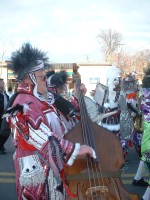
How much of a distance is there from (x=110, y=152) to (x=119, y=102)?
4.24 m

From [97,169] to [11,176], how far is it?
4.02 m

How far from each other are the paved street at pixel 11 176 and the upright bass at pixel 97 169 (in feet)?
8.81

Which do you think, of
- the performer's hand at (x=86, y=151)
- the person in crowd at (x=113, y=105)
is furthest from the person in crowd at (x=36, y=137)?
the person in crowd at (x=113, y=105)

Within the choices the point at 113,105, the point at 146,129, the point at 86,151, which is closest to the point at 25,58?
the point at 86,151

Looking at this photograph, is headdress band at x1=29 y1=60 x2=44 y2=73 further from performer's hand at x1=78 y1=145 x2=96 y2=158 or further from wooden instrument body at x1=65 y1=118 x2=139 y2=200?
performer's hand at x1=78 y1=145 x2=96 y2=158

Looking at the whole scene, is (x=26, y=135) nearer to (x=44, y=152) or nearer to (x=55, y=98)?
(x=44, y=152)

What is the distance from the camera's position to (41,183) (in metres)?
2.71

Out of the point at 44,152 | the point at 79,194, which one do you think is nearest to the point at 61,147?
the point at 44,152

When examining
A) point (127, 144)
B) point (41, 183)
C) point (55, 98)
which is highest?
point (55, 98)

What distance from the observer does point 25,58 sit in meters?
2.88

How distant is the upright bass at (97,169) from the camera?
2.48m

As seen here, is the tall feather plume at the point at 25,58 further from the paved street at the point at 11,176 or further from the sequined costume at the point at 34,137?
the paved street at the point at 11,176

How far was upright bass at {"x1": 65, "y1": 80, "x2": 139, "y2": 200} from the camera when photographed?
2.48 m

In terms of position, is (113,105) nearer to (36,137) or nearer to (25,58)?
(25,58)
